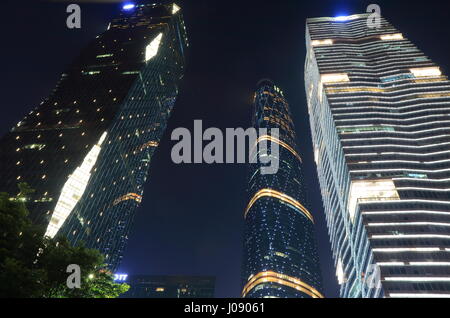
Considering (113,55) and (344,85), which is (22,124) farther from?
(344,85)

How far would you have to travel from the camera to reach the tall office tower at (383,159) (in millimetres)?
92812

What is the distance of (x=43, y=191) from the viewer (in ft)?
251

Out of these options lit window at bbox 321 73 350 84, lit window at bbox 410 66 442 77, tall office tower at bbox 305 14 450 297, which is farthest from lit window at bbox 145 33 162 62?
lit window at bbox 410 66 442 77

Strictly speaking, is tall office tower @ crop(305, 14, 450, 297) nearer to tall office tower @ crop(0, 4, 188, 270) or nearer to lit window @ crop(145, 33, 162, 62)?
tall office tower @ crop(0, 4, 188, 270)

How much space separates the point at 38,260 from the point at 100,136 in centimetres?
7411

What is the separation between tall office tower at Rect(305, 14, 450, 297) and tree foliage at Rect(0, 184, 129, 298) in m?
83.4

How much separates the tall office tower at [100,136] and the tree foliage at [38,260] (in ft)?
183

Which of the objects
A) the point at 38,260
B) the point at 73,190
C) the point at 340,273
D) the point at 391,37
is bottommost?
the point at 38,260

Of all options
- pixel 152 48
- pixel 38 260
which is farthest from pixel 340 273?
pixel 38 260

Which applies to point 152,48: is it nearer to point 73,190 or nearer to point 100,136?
point 100,136

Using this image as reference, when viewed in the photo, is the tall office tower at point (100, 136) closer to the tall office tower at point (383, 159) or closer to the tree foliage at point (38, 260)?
the tree foliage at point (38, 260)

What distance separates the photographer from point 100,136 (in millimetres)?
89250

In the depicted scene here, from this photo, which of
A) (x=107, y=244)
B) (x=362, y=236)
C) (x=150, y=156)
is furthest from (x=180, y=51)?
(x=362, y=236)
